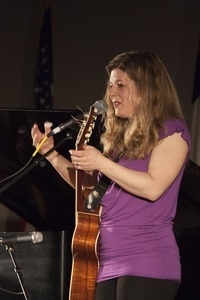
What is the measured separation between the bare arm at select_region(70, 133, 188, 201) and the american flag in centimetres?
358

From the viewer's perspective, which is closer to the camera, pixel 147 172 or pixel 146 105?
pixel 147 172

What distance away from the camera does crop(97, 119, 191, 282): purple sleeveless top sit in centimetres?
215

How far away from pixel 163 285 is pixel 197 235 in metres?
1.55

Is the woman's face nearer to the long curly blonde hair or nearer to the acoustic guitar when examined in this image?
the long curly blonde hair

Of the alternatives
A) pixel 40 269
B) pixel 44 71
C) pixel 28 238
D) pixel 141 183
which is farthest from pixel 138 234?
pixel 44 71

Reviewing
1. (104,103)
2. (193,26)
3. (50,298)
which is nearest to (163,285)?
(104,103)

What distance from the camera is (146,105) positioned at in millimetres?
2297

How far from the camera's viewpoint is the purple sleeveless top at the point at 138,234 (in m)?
2.15

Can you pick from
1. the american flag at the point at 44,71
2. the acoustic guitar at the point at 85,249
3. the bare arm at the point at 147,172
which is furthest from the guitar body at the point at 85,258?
the american flag at the point at 44,71

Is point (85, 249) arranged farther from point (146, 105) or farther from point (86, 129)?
point (146, 105)

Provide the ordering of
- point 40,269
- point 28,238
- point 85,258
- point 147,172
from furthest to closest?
1. point 40,269
2. point 85,258
3. point 147,172
4. point 28,238

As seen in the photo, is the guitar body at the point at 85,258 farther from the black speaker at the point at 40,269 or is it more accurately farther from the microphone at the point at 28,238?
the black speaker at the point at 40,269

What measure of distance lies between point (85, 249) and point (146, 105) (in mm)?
571

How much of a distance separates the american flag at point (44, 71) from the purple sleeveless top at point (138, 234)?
3506 mm
